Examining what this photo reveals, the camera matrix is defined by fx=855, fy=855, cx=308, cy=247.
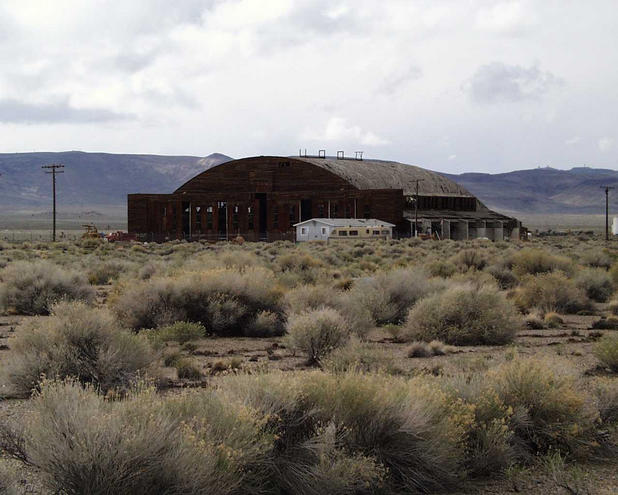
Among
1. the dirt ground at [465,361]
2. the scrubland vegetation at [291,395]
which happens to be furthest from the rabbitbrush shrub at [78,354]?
the dirt ground at [465,361]

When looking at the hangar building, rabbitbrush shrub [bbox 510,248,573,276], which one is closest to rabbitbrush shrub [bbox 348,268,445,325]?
rabbitbrush shrub [bbox 510,248,573,276]

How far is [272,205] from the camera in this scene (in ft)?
283

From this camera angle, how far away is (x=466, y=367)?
12789 mm

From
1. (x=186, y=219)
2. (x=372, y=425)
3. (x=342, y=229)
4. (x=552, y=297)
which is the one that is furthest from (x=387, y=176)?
(x=372, y=425)

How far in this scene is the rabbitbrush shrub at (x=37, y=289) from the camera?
70.5 feet

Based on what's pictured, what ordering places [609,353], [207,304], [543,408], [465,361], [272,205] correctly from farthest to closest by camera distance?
[272,205] → [207,304] → [609,353] → [465,361] → [543,408]

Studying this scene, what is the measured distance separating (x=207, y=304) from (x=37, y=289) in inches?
233

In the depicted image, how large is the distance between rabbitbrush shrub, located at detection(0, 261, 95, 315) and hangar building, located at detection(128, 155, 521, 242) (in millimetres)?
59778

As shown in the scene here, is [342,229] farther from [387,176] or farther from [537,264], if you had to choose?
[537,264]

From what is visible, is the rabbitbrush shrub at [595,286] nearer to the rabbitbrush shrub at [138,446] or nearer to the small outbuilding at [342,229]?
the rabbitbrush shrub at [138,446]

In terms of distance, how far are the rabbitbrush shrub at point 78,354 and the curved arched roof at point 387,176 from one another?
7559cm

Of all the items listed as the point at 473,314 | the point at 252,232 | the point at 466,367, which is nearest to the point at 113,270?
the point at 473,314

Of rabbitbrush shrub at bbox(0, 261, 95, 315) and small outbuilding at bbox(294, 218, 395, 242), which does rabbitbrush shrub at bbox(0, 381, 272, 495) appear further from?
small outbuilding at bbox(294, 218, 395, 242)

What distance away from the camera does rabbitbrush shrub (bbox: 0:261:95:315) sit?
21484mm
